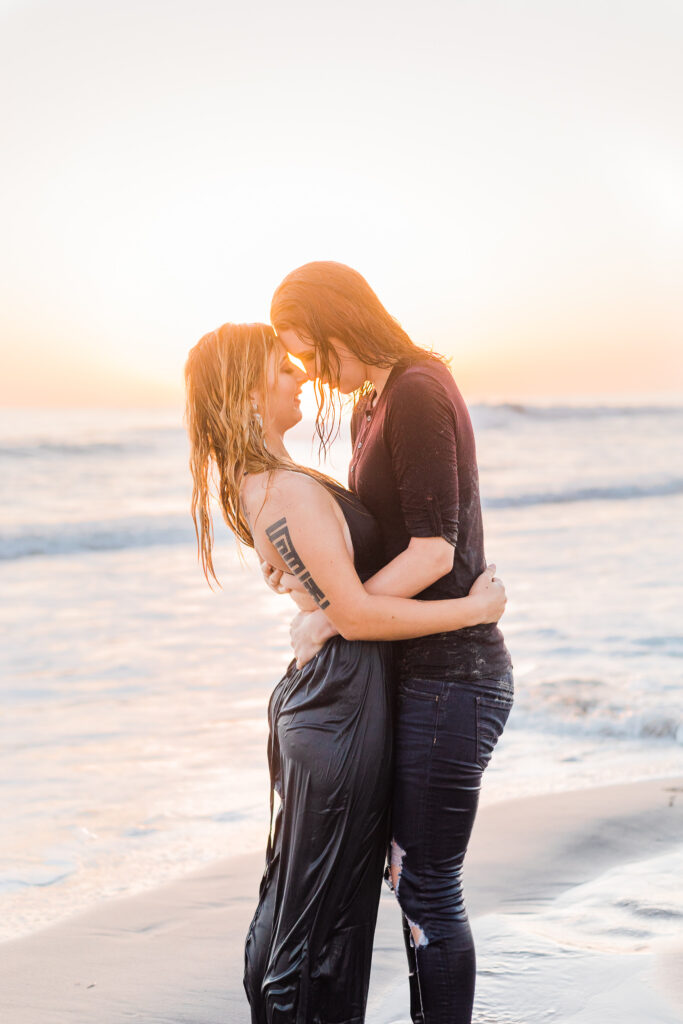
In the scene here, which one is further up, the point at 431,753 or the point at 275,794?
the point at 431,753

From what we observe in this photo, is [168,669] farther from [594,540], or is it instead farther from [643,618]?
[594,540]

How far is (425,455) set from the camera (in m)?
2.16

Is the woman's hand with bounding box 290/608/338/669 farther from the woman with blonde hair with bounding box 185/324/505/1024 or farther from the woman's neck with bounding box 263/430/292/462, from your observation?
the woman's neck with bounding box 263/430/292/462

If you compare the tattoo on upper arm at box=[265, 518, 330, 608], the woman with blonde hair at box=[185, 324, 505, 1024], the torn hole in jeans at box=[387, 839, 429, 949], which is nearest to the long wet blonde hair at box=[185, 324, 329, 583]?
the woman with blonde hair at box=[185, 324, 505, 1024]

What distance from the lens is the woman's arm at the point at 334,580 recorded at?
86.0 inches

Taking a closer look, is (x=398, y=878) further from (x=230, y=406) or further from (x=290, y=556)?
(x=230, y=406)

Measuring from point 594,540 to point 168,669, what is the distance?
756 centimetres

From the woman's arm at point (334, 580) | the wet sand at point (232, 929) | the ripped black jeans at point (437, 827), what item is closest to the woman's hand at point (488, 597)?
the woman's arm at point (334, 580)

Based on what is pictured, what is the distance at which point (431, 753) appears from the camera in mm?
2254

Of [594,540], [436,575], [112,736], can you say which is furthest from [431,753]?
[594,540]

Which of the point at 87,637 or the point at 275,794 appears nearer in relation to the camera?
the point at 275,794

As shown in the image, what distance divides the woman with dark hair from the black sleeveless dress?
56 mm

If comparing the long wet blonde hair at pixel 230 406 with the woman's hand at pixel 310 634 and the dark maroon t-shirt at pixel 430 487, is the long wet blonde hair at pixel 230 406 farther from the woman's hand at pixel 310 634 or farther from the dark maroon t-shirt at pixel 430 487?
the woman's hand at pixel 310 634

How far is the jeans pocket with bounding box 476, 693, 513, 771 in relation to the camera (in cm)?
229
